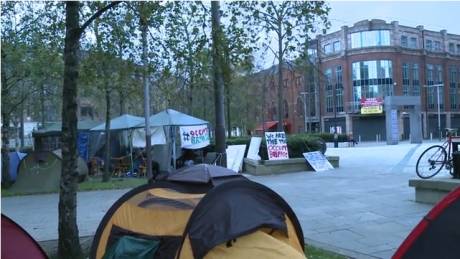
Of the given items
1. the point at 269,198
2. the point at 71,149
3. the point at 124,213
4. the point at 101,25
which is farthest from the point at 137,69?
the point at 269,198

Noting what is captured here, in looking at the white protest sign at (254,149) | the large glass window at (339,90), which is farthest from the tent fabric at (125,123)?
the large glass window at (339,90)

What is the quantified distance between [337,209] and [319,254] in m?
3.61

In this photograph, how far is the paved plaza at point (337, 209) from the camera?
7.43m

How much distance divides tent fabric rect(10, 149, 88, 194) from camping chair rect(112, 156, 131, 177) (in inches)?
253

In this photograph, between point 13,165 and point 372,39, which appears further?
point 372,39

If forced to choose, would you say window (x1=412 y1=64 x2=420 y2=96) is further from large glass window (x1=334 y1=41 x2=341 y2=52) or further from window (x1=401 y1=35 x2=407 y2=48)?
large glass window (x1=334 y1=41 x2=341 y2=52)

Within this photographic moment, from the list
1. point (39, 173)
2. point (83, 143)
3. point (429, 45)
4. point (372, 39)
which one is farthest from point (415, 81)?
point (39, 173)

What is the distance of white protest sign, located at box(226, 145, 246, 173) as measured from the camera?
19.5 metres

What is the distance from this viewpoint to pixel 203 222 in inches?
168

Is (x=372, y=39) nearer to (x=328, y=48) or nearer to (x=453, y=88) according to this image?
(x=328, y=48)

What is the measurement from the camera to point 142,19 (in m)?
7.71

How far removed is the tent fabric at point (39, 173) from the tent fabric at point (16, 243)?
12132 millimetres

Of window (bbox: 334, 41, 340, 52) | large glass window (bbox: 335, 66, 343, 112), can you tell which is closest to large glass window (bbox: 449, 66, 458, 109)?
large glass window (bbox: 335, 66, 343, 112)

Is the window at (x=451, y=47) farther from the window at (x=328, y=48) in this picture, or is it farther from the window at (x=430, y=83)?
the window at (x=328, y=48)
